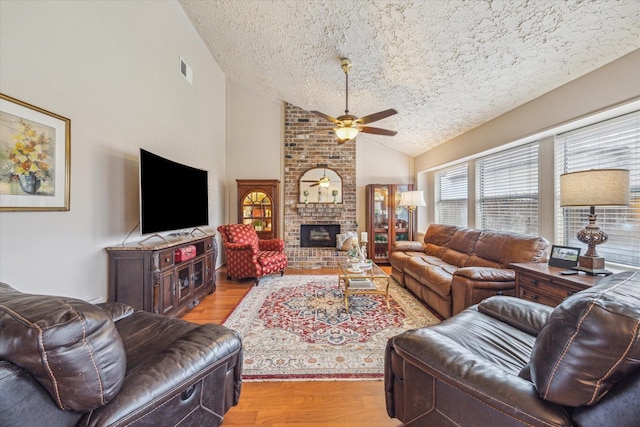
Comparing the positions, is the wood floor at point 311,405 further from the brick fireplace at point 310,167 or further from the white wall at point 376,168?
the white wall at point 376,168

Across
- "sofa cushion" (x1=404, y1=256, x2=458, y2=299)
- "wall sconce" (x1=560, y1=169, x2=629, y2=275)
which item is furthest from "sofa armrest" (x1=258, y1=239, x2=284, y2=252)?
"wall sconce" (x1=560, y1=169, x2=629, y2=275)

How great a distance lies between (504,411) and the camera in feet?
2.71

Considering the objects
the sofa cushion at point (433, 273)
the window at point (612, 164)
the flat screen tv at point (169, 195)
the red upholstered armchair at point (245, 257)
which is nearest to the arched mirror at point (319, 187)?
the red upholstered armchair at point (245, 257)

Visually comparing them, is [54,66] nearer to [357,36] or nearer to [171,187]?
[171,187]

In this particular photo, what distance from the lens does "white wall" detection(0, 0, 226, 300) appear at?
1647 mm

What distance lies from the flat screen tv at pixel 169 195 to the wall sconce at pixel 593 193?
3673mm

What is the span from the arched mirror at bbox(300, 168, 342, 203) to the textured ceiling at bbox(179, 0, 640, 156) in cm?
140

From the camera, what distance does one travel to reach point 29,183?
66.3 inches

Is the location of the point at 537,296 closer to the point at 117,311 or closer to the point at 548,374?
the point at 548,374

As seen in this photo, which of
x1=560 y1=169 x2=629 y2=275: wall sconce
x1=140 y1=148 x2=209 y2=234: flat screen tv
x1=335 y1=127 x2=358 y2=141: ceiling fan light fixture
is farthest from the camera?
x1=335 y1=127 x2=358 y2=141: ceiling fan light fixture

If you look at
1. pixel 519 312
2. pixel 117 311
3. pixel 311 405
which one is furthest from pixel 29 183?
pixel 519 312

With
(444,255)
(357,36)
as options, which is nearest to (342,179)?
(444,255)

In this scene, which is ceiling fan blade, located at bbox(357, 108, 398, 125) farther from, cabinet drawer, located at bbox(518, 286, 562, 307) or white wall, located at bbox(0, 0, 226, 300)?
white wall, located at bbox(0, 0, 226, 300)

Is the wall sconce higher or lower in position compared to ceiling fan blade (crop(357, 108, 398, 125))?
lower
